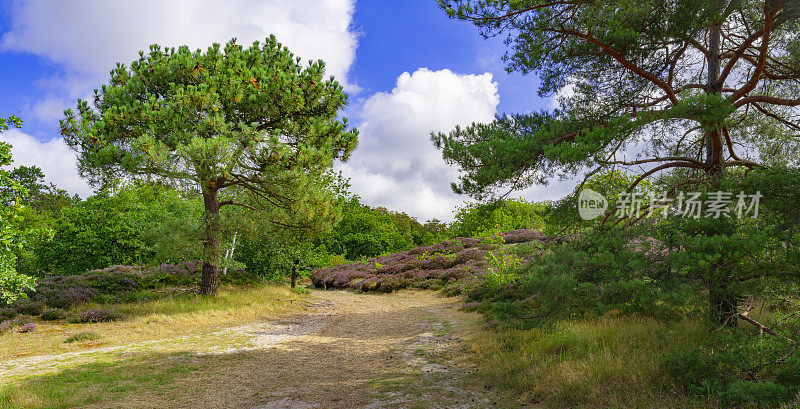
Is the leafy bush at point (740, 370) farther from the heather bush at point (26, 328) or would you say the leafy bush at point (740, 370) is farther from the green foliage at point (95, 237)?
the green foliage at point (95, 237)

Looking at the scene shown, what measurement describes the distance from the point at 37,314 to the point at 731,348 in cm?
1651

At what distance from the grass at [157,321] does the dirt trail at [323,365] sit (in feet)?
2.74

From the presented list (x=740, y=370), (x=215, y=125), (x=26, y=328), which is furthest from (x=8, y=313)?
(x=740, y=370)

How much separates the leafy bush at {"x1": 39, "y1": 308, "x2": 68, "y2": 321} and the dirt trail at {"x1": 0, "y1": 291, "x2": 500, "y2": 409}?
453cm

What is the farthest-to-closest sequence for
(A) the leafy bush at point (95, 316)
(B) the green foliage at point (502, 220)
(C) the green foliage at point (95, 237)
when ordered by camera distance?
1. (B) the green foliage at point (502, 220)
2. (C) the green foliage at point (95, 237)
3. (A) the leafy bush at point (95, 316)

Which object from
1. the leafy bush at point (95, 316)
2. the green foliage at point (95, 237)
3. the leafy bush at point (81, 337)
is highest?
the green foliage at point (95, 237)

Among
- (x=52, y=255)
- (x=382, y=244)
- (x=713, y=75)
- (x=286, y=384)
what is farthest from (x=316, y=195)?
(x=382, y=244)

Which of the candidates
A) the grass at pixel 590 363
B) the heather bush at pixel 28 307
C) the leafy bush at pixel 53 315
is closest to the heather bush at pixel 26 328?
the leafy bush at pixel 53 315

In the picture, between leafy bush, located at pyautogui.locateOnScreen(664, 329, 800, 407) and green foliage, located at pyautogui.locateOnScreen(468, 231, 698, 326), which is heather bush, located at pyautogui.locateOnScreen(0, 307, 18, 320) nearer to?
green foliage, located at pyautogui.locateOnScreen(468, 231, 698, 326)

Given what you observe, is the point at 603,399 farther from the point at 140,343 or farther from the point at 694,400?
the point at 140,343

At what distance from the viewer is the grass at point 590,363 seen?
448 cm

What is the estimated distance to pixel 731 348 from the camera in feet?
14.8

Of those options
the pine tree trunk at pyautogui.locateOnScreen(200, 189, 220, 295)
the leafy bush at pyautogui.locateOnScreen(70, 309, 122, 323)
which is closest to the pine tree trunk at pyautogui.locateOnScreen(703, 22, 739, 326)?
the pine tree trunk at pyautogui.locateOnScreen(200, 189, 220, 295)

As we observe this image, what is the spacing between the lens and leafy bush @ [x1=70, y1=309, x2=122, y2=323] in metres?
10.9
